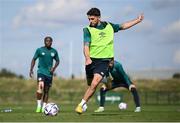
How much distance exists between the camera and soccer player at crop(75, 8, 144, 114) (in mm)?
15391

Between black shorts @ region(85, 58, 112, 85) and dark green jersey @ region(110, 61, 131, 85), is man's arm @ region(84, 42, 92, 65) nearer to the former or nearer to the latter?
black shorts @ region(85, 58, 112, 85)

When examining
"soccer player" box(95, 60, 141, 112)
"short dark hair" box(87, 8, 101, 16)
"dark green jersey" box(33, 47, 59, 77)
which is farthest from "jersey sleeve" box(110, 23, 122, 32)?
"dark green jersey" box(33, 47, 59, 77)

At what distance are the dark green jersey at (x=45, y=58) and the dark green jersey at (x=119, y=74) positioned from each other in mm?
1927

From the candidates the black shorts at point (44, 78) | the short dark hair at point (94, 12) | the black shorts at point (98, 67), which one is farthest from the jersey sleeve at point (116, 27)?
the black shorts at point (44, 78)

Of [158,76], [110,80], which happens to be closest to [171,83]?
[158,76]

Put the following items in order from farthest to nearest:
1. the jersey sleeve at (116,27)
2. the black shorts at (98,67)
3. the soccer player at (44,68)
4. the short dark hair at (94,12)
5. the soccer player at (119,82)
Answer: the soccer player at (44,68), the soccer player at (119,82), the jersey sleeve at (116,27), the black shorts at (98,67), the short dark hair at (94,12)

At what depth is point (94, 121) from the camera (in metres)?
13.5

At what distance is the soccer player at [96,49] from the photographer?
50.5ft

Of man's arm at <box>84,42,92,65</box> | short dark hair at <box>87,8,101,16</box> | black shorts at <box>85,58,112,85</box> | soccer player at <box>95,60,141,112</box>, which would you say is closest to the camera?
man's arm at <box>84,42,92,65</box>

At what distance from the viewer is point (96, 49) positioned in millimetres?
15625

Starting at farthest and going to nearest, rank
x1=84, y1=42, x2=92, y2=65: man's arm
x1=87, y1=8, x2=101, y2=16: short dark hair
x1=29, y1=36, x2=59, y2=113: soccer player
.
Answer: x1=29, y1=36, x2=59, y2=113: soccer player < x1=87, y1=8, x2=101, y2=16: short dark hair < x1=84, y1=42, x2=92, y2=65: man's arm

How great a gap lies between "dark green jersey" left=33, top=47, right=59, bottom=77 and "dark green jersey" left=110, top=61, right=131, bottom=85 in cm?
193

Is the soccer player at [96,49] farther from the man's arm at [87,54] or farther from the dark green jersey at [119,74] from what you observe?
the dark green jersey at [119,74]

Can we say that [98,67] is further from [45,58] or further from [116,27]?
[45,58]
